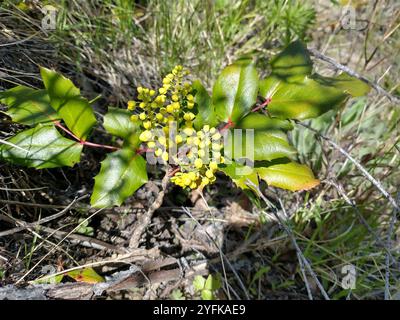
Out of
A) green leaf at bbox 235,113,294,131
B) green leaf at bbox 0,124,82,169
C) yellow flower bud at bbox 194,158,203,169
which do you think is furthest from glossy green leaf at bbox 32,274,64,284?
green leaf at bbox 235,113,294,131

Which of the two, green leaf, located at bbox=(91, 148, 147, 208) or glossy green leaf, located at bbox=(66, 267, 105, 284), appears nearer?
green leaf, located at bbox=(91, 148, 147, 208)

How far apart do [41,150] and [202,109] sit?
1.35 feet

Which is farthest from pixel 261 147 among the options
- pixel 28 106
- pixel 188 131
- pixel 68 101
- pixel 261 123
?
pixel 28 106

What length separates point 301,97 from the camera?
38.2 inches

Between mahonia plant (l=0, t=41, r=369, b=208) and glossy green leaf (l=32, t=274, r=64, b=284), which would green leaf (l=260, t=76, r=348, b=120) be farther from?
glossy green leaf (l=32, t=274, r=64, b=284)

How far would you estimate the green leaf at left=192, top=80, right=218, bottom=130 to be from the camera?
0.98m

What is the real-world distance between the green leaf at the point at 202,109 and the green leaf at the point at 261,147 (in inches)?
3.5

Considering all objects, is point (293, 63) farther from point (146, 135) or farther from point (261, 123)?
point (146, 135)

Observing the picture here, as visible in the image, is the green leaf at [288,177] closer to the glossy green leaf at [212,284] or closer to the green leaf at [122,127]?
the green leaf at [122,127]

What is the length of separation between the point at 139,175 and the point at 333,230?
2.68 feet

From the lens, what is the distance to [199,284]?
4.05 ft

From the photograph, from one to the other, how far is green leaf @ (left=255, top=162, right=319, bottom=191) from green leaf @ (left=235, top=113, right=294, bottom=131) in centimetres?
12
